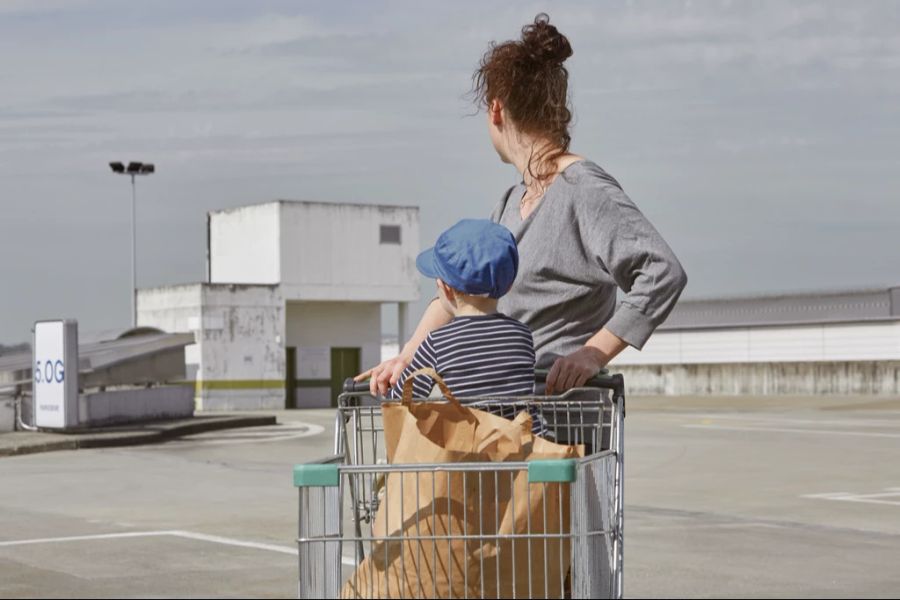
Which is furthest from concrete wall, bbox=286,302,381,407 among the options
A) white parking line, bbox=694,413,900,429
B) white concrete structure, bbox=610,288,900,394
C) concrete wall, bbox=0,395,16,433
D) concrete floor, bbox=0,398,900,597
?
concrete floor, bbox=0,398,900,597

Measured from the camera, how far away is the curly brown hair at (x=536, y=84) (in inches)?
187

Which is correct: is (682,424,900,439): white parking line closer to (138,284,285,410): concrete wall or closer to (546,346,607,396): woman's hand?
(546,346,607,396): woman's hand

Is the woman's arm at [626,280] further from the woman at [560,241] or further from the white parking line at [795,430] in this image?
the white parking line at [795,430]

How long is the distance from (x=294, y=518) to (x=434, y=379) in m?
7.85

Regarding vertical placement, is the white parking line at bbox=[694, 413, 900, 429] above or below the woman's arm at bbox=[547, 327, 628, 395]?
below

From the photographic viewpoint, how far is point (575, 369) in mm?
4480

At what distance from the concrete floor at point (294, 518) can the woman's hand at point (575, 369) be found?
3.79m

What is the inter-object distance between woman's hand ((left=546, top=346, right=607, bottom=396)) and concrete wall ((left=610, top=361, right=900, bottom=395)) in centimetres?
4059

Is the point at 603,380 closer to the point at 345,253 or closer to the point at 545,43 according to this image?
the point at 545,43

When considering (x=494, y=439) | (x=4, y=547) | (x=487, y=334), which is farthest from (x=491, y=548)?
(x=4, y=547)

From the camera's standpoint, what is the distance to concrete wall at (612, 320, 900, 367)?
165 ft

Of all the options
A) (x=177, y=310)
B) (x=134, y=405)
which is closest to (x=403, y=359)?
(x=134, y=405)

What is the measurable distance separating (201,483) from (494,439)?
11994mm

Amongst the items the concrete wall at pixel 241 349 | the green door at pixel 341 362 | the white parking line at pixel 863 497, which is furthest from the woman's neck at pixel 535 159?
the green door at pixel 341 362
